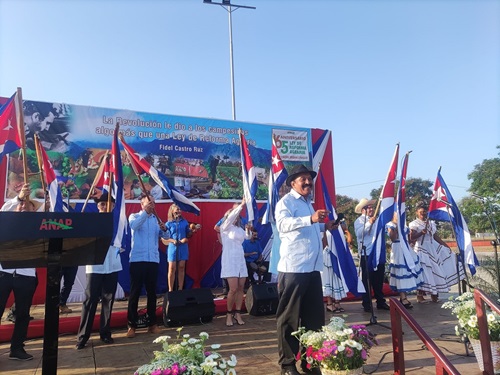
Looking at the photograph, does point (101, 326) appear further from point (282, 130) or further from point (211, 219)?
point (282, 130)

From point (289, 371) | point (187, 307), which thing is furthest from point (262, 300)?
point (289, 371)

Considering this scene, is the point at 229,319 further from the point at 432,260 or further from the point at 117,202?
the point at 432,260

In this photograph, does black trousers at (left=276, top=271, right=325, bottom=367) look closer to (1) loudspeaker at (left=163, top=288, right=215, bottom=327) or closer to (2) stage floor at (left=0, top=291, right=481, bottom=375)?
(2) stage floor at (left=0, top=291, right=481, bottom=375)

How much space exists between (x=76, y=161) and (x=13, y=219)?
612 cm

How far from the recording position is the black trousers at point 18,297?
4.27 metres

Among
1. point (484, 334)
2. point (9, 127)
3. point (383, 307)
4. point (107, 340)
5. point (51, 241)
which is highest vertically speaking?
point (9, 127)

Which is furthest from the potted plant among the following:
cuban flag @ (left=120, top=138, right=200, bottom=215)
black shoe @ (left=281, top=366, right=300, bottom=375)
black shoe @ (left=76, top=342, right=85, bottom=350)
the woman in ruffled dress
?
black shoe @ (left=76, top=342, right=85, bottom=350)

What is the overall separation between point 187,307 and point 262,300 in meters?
1.39

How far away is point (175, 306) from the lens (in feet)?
18.2

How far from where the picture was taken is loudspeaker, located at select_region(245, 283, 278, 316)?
20.9ft

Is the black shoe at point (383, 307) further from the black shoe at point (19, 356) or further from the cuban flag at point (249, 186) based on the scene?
the black shoe at point (19, 356)

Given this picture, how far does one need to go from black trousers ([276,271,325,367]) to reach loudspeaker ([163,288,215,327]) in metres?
2.47

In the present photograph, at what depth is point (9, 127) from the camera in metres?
4.85

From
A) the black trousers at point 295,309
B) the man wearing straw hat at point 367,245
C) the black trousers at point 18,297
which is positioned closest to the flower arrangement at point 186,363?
the black trousers at point 295,309
